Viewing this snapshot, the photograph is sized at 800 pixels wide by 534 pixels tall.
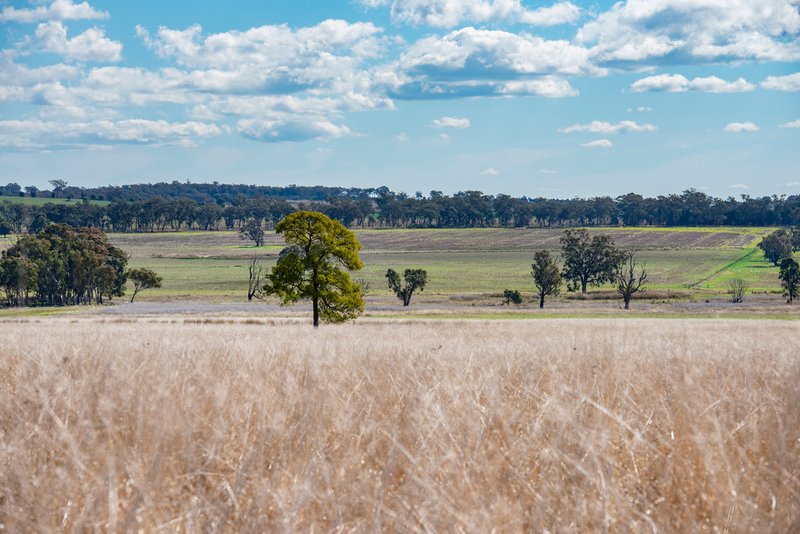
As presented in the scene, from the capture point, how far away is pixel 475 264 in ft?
522

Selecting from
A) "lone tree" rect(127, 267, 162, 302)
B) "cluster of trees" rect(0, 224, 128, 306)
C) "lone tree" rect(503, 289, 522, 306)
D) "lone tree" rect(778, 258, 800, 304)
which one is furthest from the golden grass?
"lone tree" rect(127, 267, 162, 302)

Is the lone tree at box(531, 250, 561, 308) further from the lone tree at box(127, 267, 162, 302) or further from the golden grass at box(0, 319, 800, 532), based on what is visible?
the golden grass at box(0, 319, 800, 532)

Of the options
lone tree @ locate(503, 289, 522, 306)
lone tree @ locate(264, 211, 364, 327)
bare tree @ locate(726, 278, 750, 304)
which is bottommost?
lone tree @ locate(503, 289, 522, 306)

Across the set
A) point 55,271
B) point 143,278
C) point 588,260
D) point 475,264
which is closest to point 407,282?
point 588,260

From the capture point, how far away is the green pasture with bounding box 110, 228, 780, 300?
12056 cm

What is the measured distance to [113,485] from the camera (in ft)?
11.9

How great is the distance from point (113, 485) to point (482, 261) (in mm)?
162843

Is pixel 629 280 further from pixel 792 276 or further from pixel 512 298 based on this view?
pixel 512 298

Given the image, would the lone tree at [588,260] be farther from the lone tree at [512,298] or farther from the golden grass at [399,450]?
the golden grass at [399,450]

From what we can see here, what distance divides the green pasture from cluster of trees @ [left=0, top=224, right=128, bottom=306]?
913cm

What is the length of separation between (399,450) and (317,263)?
38588mm

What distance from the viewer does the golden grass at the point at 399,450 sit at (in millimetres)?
3568

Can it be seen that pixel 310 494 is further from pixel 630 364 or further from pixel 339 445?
pixel 630 364

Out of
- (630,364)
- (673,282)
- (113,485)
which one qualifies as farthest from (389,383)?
(673,282)
